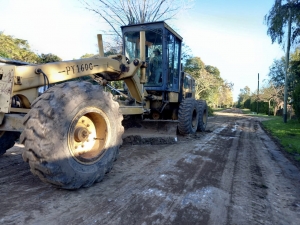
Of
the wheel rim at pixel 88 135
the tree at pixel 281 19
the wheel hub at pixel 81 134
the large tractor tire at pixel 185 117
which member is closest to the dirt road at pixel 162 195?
the wheel rim at pixel 88 135

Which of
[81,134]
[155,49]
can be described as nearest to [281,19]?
[155,49]

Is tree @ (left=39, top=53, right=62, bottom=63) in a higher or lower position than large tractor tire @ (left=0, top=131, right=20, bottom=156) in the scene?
higher

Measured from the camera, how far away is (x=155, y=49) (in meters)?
7.57

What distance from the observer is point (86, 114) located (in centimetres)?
361

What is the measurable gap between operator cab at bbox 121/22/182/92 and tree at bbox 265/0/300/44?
14492mm

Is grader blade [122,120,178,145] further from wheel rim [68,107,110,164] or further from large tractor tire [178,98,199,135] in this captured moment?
wheel rim [68,107,110,164]

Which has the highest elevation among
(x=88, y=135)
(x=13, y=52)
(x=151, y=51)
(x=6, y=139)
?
(x=13, y=52)

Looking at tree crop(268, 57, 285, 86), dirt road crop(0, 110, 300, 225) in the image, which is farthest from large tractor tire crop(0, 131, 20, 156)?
tree crop(268, 57, 285, 86)

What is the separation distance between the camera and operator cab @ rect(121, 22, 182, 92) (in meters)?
7.38

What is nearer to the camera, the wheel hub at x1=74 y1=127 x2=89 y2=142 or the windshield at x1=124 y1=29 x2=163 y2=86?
the wheel hub at x1=74 y1=127 x2=89 y2=142

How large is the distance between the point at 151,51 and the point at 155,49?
0.46ft

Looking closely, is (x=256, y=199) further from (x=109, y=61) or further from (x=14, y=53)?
(x=14, y=53)

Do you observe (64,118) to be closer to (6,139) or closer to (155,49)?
(6,139)

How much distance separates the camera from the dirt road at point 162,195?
261cm
